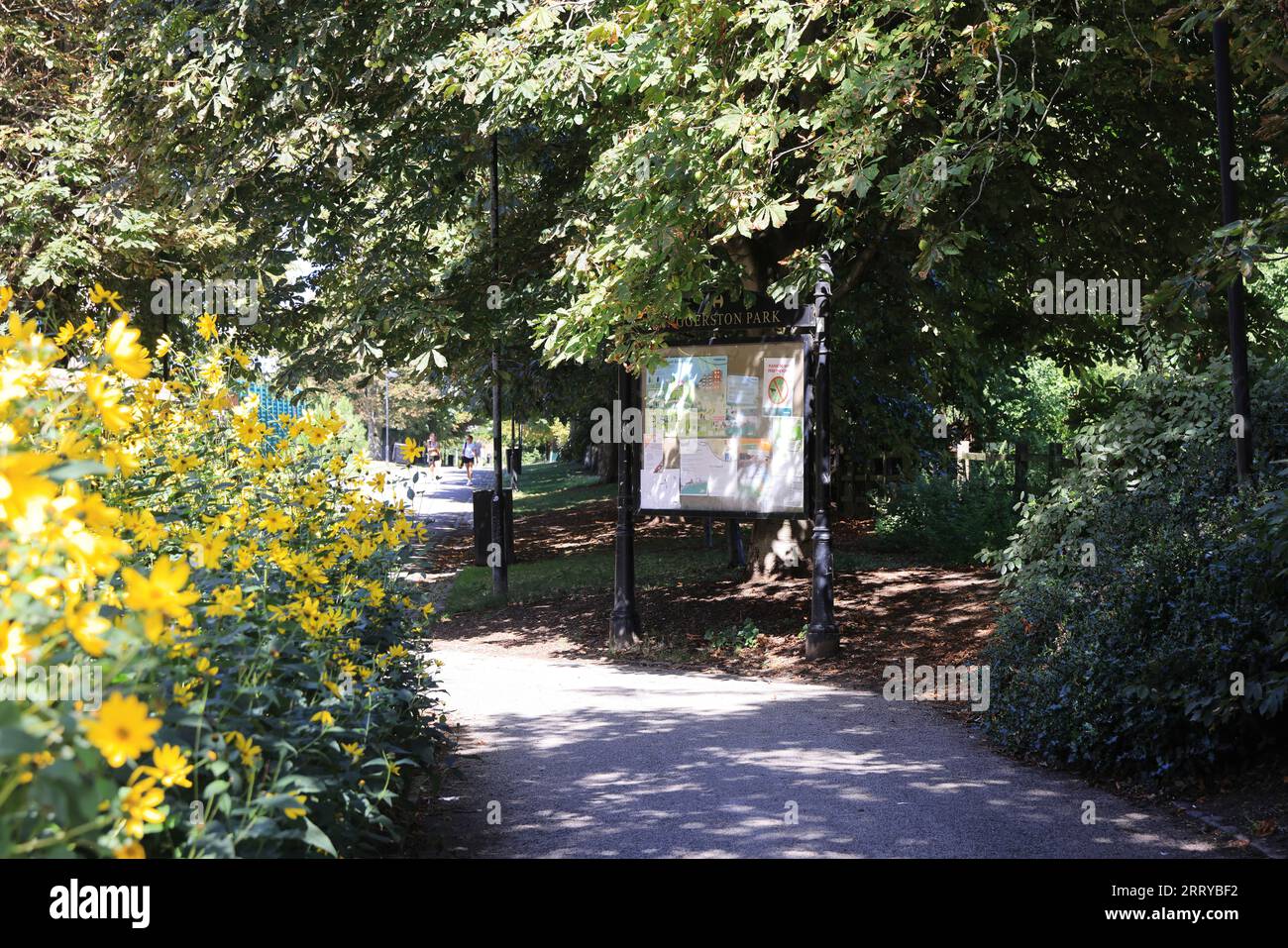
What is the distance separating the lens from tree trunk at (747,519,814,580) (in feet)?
52.4

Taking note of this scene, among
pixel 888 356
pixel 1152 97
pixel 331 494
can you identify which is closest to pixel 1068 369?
pixel 888 356

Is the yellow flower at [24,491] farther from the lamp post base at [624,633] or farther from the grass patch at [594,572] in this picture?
the grass patch at [594,572]

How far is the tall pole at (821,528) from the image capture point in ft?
40.6

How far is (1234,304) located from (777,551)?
8.53m

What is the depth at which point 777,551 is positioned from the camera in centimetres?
1611

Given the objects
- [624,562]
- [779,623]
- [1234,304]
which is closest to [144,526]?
[1234,304]

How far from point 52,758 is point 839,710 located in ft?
26.2

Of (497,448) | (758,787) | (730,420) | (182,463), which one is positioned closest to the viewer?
(182,463)

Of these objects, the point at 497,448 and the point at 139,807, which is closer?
the point at 139,807

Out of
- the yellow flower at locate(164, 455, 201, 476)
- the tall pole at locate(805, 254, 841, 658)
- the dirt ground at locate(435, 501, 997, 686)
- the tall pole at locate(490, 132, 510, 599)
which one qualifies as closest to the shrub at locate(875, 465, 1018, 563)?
the dirt ground at locate(435, 501, 997, 686)

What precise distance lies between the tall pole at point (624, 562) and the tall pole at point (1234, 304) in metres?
6.40

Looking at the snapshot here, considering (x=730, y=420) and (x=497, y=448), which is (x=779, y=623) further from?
(x=497, y=448)

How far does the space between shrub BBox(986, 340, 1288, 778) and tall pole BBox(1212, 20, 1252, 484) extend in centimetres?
21
